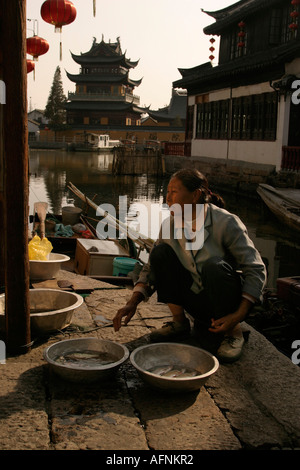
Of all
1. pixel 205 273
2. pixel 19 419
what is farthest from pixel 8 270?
pixel 205 273

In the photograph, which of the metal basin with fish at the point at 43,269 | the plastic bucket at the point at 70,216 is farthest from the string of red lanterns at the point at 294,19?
the metal basin with fish at the point at 43,269

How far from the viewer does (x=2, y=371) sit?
9.10 feet

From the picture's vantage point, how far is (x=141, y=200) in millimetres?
19766

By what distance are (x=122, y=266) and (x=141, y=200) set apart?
13658mm

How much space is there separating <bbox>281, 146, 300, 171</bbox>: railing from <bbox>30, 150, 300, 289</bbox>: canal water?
1.48 meters

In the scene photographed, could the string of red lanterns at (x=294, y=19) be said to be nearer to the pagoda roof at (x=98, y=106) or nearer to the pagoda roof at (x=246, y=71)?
the pagoda roof at (x=246, y=71)

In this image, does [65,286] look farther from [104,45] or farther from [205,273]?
[104,45]

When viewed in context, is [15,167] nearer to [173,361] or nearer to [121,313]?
[121,313]

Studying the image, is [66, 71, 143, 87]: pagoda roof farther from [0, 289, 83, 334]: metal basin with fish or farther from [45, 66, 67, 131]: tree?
[0, 289, 83, 334]: metal basin with fish

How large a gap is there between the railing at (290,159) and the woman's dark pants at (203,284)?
12.7 meters

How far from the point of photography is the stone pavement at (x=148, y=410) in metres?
2.16

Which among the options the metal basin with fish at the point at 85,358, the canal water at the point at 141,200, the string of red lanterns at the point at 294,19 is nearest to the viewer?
the metal basin with fish at the point at 85,358

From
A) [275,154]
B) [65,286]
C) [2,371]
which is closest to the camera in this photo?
[2,371]

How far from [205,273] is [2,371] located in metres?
1.27
